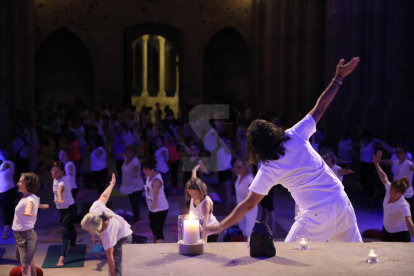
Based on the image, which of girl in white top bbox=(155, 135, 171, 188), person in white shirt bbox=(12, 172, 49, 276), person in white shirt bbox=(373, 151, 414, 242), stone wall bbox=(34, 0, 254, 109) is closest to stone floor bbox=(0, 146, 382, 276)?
girl in white top bbox=(155, 135, 171, 188)

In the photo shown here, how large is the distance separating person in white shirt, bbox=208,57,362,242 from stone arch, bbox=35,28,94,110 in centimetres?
2580

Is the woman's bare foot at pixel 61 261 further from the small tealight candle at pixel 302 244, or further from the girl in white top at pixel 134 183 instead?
the small tealight candle at pixel 302 244

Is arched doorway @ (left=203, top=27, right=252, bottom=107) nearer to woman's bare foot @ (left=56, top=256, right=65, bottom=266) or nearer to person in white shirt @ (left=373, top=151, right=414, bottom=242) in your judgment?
woman's bare foot @ (left=56, top=256, right=65, bottom=266)

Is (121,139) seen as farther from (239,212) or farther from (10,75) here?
(239,212)

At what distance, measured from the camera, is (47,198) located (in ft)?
40.5

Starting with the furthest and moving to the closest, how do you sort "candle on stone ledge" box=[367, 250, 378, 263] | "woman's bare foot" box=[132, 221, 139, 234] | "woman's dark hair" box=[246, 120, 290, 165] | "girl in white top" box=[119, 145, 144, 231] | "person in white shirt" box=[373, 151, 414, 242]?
"girl in white top" box=[119, 145, 144, 231]
"woman's bare foot" box=[132, 221, 139, 234]
"person in white shirt" box=[373, 151, 414, 242]
"woman's dark hair" box=[246, 120, 290, 165]
"candle on stone ledge" box=[367, 250, 378, 263]

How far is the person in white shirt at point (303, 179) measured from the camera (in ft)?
13.4

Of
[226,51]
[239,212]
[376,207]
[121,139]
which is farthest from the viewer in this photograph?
[226,51]

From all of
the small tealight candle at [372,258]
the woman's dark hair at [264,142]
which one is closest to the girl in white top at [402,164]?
the woman's dark hair at [264,142]

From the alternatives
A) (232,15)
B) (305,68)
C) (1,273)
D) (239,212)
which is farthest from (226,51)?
(239,212)

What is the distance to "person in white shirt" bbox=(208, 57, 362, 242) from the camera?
160 inches

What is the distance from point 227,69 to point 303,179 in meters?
26.6

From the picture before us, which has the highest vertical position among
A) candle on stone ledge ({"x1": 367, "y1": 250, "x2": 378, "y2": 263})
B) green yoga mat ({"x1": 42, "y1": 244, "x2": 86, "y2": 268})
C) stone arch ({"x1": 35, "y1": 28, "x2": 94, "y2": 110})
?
stone arch ({"x1": 35, "y1": 28, "x2": 94, "y2": 110})

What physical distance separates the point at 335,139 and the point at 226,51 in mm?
14899
